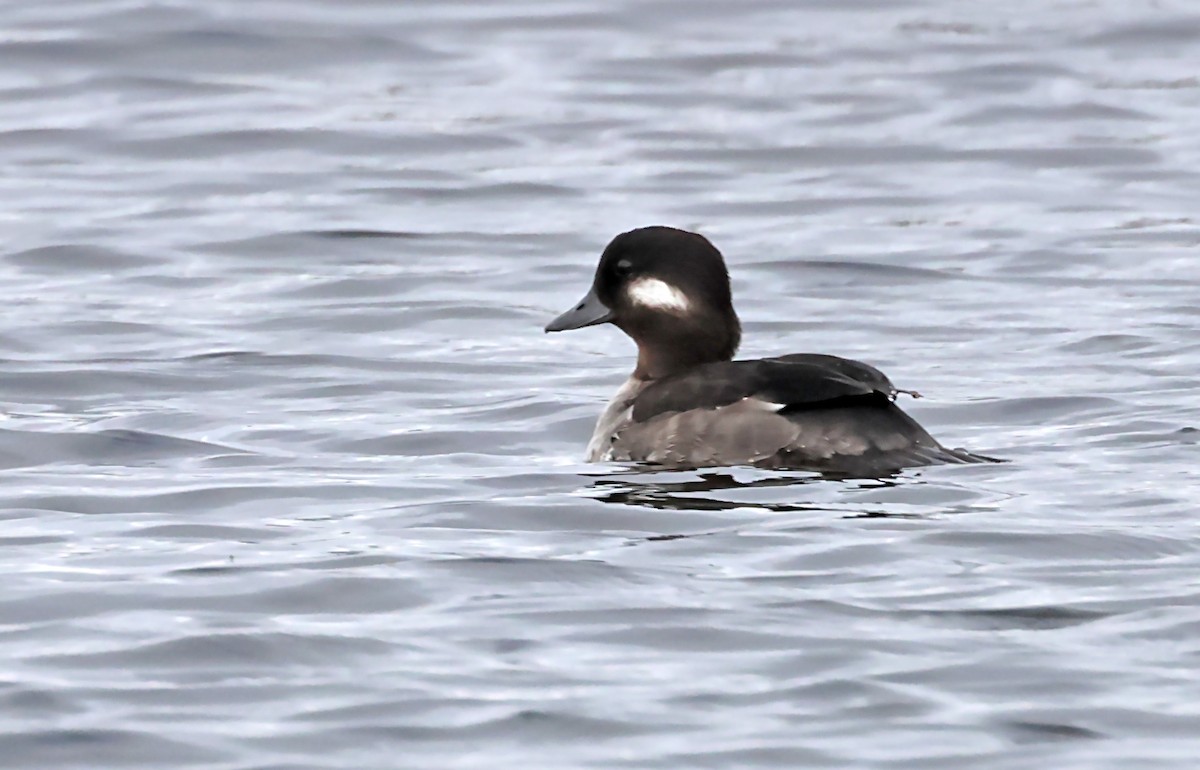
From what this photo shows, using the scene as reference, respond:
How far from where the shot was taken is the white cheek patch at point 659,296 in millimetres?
10062

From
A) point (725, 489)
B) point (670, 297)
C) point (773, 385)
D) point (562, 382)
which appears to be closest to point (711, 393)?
point (773, 385)

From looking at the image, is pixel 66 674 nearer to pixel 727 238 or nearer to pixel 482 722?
pixel 482 722

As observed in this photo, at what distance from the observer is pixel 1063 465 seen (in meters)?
9.25

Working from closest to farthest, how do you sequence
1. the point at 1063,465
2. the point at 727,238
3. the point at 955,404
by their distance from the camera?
1. the point at 1063,465
2. the point at 955,404
3. the point at 727,238

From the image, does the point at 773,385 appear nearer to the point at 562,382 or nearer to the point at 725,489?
the point at 725,489

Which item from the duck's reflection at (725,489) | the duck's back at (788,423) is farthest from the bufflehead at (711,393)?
the duck's reflection at (725,489)

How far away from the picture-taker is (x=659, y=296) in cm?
1009

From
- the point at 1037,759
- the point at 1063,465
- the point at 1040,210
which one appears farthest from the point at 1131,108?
Answer: the point at 1037,759

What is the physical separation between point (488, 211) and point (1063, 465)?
26.7ft

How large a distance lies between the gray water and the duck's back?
18 centimetres

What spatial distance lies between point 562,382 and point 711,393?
8.59 feet

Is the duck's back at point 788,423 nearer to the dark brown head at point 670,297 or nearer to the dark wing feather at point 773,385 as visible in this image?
the dark wing feather at point 773,385

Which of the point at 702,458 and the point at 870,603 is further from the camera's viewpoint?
the point at 702,458

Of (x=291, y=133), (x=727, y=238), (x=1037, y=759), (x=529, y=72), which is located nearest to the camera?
(x=1037, y=759)
